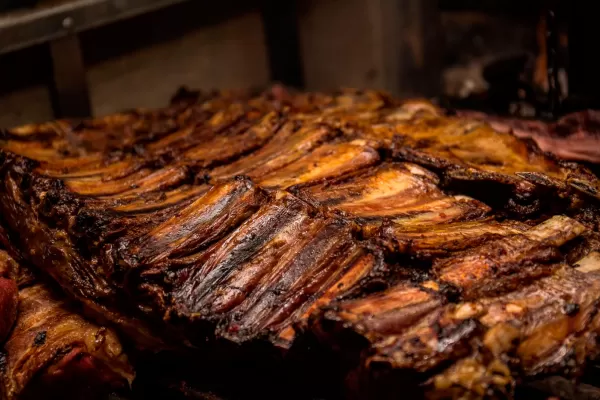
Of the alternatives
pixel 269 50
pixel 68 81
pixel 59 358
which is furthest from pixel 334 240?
pixel 269 50

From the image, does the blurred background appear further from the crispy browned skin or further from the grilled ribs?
the crispy browned skin

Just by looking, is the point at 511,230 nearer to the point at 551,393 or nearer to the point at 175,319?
the point at 551,393

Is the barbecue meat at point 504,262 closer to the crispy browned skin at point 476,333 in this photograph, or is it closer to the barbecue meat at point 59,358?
the crispy browned skin at point 476,333

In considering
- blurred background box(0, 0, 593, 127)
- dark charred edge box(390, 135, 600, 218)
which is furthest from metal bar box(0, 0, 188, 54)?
dark charred edge box(390, 135, 600, 218)

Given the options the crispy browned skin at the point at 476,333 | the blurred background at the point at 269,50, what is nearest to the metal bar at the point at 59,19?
the blurred background at the point at 269,50

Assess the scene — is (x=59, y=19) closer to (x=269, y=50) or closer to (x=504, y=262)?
(x=269, y=50)
